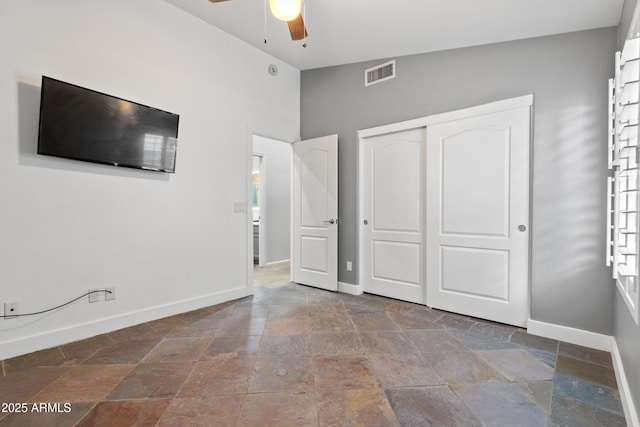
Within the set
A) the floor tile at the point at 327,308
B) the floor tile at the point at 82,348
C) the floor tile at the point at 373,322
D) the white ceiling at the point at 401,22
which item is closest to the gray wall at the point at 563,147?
the white ceiling at the point at 401,22

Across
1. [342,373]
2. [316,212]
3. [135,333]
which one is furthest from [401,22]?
[135,333]

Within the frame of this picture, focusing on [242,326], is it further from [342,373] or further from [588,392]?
[588,392]

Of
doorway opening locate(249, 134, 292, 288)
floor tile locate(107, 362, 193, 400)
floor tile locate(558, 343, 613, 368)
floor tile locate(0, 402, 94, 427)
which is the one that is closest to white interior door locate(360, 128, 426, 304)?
floor tile locate(558, 343, 613, 368)

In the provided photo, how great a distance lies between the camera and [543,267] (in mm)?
2502

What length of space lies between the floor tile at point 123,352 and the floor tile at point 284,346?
88cm

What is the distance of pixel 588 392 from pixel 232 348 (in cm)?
233

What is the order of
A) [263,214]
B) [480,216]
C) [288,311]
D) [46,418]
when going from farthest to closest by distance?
[263,214]
[288,311]
[480,216]
[46,418]

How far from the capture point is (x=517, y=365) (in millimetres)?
2037

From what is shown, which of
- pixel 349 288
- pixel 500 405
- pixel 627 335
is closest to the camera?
pixel 500 405

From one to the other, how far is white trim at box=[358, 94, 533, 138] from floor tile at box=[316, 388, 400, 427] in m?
2.58

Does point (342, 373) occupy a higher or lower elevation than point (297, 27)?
lower

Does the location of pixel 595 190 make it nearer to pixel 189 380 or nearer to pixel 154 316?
pixel 189 380

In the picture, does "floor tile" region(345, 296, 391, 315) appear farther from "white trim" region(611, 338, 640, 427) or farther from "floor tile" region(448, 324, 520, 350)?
"white trim" region(611, 338, 640, 427)

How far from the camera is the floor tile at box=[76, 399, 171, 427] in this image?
4.82 feet
